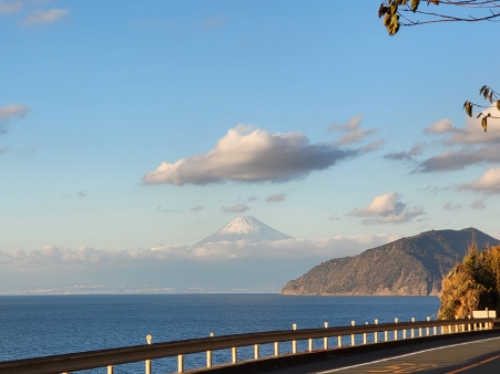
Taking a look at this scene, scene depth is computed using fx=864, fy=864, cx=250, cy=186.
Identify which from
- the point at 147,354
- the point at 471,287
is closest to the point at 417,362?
the point at 147,354

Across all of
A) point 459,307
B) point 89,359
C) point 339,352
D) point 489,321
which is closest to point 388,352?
point 339,352

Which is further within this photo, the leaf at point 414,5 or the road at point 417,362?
the road at point 417,362

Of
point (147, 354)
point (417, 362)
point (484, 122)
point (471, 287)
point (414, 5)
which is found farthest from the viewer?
point (471, 287)

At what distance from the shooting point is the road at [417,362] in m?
20.0

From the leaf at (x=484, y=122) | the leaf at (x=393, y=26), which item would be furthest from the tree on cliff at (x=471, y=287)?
the leaf at (x=393, y=26)

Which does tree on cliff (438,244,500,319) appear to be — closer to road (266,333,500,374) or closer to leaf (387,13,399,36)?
road (266,333,500,374)

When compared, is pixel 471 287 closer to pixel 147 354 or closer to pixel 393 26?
pixel 147 354

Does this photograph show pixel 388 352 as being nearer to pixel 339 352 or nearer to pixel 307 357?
pixel 339 352

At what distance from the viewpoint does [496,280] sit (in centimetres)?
6488

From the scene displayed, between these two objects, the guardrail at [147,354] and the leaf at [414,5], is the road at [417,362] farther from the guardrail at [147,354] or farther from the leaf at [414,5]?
the leaf at [414,5]

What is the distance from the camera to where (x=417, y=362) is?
889 inches

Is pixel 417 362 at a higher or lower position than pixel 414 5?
lower

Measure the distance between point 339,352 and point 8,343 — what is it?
7752 cm

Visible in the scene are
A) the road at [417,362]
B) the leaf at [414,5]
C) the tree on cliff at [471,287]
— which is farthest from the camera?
the tree on cliff at [471,287]
